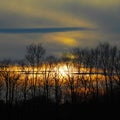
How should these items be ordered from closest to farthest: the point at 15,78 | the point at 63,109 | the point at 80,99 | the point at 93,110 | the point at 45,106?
the point at 93,110, the point at 63,109, the point at 45,106, the point at 80,99, the point at 15,78

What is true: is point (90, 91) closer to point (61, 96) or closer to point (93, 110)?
point (61, 96)

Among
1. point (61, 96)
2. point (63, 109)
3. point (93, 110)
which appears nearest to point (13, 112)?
point (63, 109)

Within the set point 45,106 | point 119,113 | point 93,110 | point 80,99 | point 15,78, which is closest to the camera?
point 119,113

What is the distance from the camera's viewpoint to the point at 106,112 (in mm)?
67062

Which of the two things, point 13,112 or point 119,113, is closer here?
point 119,113

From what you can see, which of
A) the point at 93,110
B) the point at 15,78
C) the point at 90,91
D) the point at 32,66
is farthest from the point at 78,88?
the point at 93,110

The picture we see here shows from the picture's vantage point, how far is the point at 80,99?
93.7m

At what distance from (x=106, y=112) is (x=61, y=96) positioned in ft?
115

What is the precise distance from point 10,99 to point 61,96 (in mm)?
14781

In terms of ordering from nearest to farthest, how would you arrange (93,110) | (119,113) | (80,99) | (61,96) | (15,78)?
(119,113) → (93,110) → (80,99) → (61,96) → (15,78)

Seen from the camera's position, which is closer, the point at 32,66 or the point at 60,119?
the point at 60,119

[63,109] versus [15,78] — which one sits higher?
[15,78]

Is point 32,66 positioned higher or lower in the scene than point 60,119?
higher

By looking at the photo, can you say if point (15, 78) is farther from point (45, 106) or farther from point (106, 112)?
point (106, 112)
